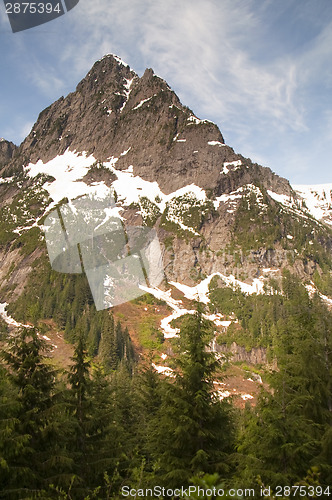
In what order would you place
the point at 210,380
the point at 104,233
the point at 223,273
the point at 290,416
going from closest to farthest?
1. the point at 290,416
2. the point at 210,380
3. the point at 223,273
4. the point at 104,233

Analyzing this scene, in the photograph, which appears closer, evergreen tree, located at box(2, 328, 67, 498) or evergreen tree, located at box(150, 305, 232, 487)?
evergreen tree, located at box(2, 328, 67, 498)

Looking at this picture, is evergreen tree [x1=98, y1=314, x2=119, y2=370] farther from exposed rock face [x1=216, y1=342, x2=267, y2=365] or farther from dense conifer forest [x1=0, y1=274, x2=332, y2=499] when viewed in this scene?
dense conifer forest [x1=0, y1=274, x2=332, y2=499]

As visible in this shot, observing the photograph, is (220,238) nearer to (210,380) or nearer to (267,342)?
(267,342)

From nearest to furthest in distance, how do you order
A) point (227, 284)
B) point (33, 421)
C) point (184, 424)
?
point (33, 421)
point (184, 424)
point (227, 284)

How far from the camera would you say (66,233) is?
156 m

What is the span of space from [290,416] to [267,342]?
310 ft

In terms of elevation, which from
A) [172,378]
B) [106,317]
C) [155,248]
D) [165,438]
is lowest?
[165,438]

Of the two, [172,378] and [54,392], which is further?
[172,378]

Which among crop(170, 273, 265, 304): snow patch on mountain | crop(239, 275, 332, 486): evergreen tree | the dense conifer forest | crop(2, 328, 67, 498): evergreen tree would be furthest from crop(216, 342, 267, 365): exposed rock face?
crop(2, 328, 67, 498): evergreen tree

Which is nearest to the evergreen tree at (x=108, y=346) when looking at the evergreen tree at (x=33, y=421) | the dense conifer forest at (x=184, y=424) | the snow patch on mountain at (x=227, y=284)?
the snow patch on mountain at (x=227, y=284)

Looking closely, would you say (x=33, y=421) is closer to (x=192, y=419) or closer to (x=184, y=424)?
(x=184, y=424)

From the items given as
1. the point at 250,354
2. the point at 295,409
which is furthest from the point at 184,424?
the point at 250,354

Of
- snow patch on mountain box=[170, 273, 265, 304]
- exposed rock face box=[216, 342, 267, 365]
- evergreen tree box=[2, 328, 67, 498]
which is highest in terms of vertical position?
snow patch on mountain box=[170, 273, 265, 304]

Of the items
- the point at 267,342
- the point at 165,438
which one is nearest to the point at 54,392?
the point at 165,438
